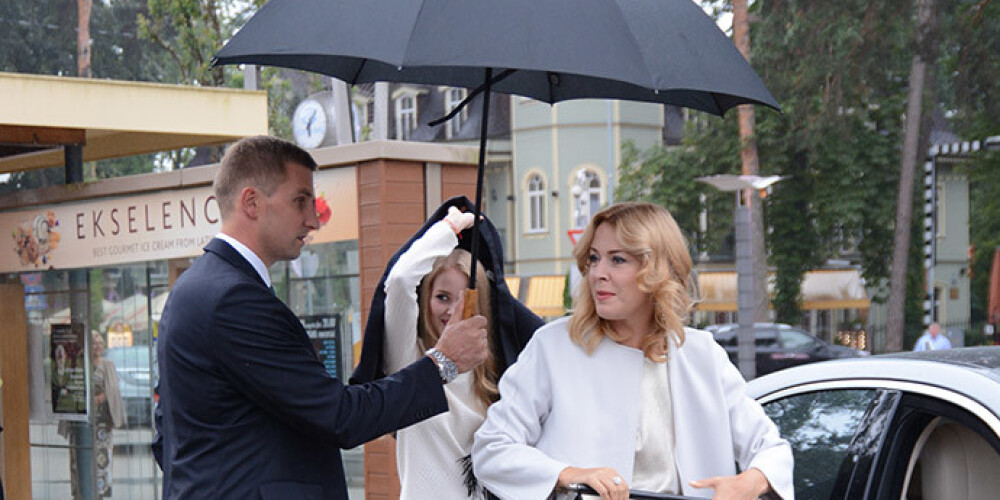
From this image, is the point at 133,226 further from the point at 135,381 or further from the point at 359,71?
the point at 359,71

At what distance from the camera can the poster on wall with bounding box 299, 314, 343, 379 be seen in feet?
26.4

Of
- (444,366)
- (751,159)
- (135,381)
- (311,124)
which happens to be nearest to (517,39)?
(444,366)

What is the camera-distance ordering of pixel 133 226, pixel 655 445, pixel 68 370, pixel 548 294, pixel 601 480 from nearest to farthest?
pixel 601 480, pixel 655 445, pixel 133 226, pixel 68 370, pixel 548 294

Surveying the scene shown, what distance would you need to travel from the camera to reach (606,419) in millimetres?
3225

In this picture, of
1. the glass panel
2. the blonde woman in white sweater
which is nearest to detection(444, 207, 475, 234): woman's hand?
the blonde woman in white sweater

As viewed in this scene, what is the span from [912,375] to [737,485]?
2.09 feet

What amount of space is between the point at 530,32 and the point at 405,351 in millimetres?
1290

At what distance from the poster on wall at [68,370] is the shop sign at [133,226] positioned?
0.59m

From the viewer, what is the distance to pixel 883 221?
34.7 meters

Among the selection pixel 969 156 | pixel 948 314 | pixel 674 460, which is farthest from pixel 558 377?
pixel 948 314

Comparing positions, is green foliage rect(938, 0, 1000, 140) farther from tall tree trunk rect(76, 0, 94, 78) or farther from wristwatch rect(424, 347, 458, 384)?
wristwatch rect(424, 347, 458, 384)

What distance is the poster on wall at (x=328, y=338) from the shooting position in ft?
26.4

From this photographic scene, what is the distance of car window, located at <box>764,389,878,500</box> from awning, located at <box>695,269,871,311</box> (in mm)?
43947

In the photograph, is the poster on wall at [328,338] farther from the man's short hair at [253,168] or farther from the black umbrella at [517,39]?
the man's short hair at [253,168]
